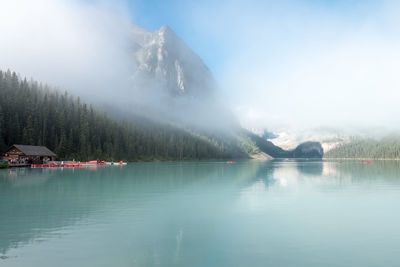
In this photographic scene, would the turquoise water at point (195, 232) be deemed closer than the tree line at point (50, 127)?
Yes

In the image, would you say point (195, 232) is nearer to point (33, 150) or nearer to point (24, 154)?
point (24, 154)

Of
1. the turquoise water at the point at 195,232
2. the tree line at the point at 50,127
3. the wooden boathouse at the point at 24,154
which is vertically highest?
the tree line at the point at 50,127

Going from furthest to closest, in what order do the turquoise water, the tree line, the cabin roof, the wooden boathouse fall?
the tree line
the cabin roof
the wooden boathouse
the turquoise water

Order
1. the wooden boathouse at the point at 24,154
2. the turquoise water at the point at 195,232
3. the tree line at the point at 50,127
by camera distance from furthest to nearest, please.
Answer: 1. the tree line at the point at 50,127
2. the wooden boathouse at the point at 24,154
3. the turquoise water at the point at 195,232

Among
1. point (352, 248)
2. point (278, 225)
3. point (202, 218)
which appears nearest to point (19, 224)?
point (202, 218)

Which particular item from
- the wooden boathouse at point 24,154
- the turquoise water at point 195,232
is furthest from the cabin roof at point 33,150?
the turquoise water at point 195,232

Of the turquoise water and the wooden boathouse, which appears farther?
the wooden boathouse

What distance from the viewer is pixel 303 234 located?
23312 mm

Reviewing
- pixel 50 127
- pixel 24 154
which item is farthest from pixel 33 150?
pixel 50 127

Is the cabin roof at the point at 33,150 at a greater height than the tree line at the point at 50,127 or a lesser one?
lesser

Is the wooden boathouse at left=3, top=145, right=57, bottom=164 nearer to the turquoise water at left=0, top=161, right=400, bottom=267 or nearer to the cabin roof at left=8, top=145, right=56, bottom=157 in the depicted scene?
the cabin roof at left=8, top=145, right=56, bottom=157

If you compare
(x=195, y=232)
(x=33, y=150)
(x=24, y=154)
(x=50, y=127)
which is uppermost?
(x=50, y=127)

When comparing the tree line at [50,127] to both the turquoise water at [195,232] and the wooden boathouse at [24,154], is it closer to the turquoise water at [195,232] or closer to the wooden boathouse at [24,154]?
the wooden boathouse at [24,154]

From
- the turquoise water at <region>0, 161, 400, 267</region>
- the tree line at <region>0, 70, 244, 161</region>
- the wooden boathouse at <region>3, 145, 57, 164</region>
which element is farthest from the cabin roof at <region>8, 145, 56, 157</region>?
the turquoise water at <region>0, 161, 400, 267</region>
